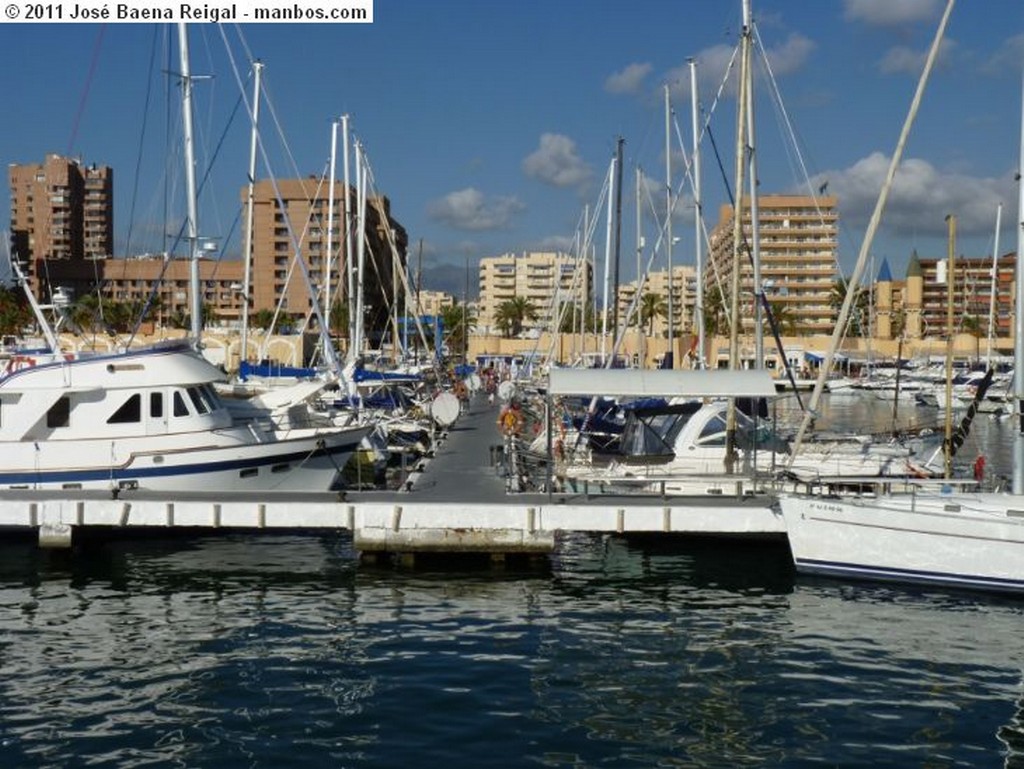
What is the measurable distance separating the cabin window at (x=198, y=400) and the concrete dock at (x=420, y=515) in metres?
3.06

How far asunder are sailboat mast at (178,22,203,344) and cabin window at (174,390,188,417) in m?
3.72

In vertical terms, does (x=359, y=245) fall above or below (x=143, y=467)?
above

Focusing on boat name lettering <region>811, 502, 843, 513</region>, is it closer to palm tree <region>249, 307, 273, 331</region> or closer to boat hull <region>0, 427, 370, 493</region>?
boat hull <region>0, 427, 370, 493</region>

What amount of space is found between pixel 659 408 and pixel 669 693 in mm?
14095

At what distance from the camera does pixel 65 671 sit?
16.4m

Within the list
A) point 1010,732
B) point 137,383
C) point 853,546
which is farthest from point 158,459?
point 1010,732

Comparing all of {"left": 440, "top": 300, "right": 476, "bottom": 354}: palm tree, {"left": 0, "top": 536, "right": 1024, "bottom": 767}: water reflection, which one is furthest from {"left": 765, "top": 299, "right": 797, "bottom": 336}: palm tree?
{"left": 0, "top": 536, "right": 1024, "bottom": 767}: water reflection

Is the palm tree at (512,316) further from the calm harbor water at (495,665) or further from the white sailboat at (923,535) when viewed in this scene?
the white sailboat at (923,535)

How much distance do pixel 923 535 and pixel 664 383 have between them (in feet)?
20.1

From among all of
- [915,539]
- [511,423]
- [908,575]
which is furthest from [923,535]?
[511,423]

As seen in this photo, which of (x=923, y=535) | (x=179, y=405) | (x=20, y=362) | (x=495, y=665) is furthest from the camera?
(x=20, y=362)

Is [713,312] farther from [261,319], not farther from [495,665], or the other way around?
[495,665]

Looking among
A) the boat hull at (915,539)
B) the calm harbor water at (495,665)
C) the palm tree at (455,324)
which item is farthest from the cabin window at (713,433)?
the palm tree at (455,324)

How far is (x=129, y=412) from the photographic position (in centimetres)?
2556
